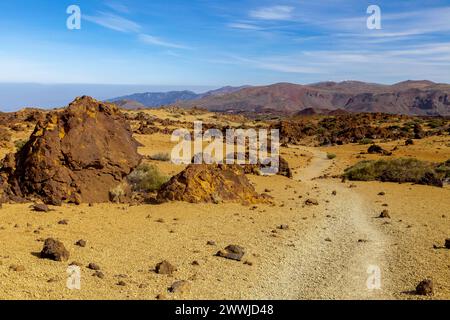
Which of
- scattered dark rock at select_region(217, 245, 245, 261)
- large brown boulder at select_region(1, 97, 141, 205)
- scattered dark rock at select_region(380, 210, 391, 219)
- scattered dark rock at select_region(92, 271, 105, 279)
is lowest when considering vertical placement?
scattered dark rock at select_region(380, 210, 391, 219)

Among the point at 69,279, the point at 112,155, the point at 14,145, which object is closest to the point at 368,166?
the point at 112,155

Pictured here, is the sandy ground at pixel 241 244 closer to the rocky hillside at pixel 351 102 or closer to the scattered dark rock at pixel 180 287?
the scattered dark rock at pixel 180 287

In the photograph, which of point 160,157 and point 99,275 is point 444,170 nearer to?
point 160,157

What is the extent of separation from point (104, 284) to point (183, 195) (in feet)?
22.7

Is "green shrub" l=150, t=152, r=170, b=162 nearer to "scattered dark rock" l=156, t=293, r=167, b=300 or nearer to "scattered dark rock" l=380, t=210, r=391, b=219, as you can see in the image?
"scattered dark rock" l=380, t=210, r=391, b=219

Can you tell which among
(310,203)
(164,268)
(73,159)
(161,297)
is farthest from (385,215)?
(73,159)

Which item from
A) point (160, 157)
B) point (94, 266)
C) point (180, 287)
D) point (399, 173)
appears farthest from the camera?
point (160, 157)

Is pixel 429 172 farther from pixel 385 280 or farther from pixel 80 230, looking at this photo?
pixel 80 230

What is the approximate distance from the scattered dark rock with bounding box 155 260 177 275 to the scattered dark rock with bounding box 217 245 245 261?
1.39 metres

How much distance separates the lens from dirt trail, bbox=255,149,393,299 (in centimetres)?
755

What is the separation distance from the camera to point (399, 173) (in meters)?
21.1

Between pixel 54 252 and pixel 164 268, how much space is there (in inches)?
80.9

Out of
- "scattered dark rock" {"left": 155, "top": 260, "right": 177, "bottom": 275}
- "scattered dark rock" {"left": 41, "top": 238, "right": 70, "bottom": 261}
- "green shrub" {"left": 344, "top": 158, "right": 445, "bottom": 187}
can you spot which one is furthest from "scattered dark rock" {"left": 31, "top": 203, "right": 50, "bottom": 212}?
"green shrub" {"left": 344, "top": 158, "right": 445, "bottom": 187}

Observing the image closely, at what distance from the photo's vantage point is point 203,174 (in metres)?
14.5
